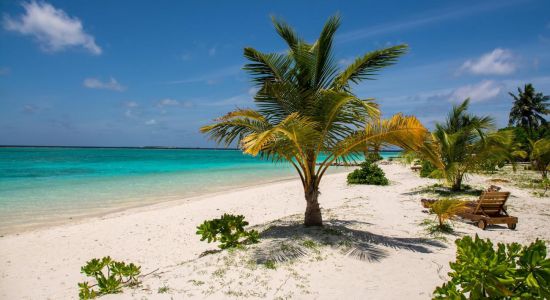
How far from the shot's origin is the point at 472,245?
7.89 ft

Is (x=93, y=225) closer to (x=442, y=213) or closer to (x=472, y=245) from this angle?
(x=442, y=213)

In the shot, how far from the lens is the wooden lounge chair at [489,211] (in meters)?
7.64

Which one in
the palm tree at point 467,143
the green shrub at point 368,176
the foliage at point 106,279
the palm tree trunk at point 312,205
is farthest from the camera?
the green shrub at point 368,176

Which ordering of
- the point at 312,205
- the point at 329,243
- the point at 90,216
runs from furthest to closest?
1. the point at 90,216
2. the point at 312,205
3. the point at 329,243

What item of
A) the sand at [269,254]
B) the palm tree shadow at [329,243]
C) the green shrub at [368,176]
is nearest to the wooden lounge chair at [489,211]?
the sand at [269,254]

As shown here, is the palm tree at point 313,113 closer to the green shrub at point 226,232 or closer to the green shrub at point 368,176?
the green shrub at point 226,232

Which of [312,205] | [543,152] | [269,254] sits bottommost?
[269,254]

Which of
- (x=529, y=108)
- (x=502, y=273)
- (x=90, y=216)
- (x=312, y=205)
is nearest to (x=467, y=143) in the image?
(x=312, y=205)

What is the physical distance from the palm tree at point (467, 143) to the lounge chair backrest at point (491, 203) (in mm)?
3398

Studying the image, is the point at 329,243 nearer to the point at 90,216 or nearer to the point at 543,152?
the point at 90,216

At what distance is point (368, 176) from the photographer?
1697cm

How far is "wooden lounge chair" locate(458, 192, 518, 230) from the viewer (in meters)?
7.64

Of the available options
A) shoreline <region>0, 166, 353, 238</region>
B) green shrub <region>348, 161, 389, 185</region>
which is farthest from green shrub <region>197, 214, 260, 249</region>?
green shrub <region>348, 161, 389, 185</region>

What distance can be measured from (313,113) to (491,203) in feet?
17.3
